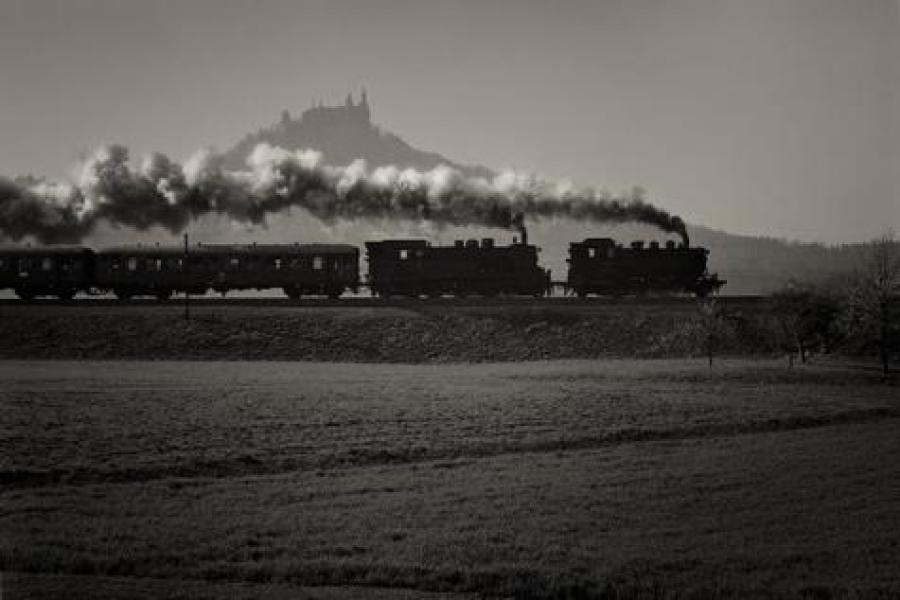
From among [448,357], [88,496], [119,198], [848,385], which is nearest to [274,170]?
[119,198]

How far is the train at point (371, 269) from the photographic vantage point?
44.8m

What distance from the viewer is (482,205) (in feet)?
153

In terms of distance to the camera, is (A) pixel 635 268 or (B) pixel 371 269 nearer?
(A) pixel 635 268

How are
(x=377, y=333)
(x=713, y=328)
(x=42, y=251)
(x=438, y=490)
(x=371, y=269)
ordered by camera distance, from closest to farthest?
1. (x=438, y=490)
2. (x=713, y=328)
3. (x=377, y=333)
4. (x=42, y=251)
5. (x=371, y=269)

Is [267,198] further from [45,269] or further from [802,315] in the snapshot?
[802,315]

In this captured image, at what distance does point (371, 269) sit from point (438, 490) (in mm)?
29783

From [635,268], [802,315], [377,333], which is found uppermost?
[635,268]

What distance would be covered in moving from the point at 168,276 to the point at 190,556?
3524 cm

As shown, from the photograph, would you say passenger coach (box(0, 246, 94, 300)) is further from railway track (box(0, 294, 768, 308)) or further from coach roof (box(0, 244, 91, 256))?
railway track (box(0, 294, 768, 308))

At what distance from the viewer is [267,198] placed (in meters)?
49.6

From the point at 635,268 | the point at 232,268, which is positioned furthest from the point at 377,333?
the point at 635,268

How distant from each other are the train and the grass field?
17.1 metres

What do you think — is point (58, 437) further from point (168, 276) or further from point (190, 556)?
point (168, 276)

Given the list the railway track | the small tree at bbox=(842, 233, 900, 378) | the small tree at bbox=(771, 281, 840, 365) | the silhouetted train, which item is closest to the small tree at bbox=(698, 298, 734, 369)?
the small tree at bbox=(771, 281, 840, 365)
